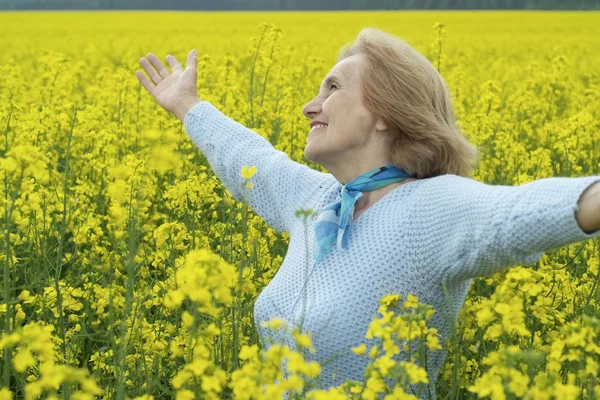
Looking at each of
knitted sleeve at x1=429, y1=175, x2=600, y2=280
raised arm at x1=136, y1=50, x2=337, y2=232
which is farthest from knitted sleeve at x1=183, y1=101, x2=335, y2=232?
knitted sleeve at x1=429, y1=175, x2=600, y2=280

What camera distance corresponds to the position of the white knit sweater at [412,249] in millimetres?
1861

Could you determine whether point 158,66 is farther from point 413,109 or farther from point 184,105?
point 413,109

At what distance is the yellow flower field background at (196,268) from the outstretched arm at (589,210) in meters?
0.16

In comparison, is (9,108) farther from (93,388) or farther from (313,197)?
(93,388)

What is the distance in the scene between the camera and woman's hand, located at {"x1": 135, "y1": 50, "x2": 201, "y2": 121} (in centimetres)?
301

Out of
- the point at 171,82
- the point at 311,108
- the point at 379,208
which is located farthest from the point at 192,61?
the point at 379,208

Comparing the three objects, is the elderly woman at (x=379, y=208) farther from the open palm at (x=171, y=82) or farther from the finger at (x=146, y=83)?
the finger at (x=146, y=83)

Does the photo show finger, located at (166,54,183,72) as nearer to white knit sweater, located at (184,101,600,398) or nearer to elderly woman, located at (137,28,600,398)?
elderly woman, located at (137,28,600,398)

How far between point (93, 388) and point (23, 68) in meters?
10.0

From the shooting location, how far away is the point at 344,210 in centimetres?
234

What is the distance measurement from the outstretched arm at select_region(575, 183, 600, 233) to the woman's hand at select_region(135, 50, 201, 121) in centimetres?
155

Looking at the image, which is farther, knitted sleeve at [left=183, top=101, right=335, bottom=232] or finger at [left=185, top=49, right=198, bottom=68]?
finger at [left=185, top=49, right=198, bottom=68]

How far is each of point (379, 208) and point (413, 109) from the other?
1.03ft

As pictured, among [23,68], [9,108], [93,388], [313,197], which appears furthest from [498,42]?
[93,388]
